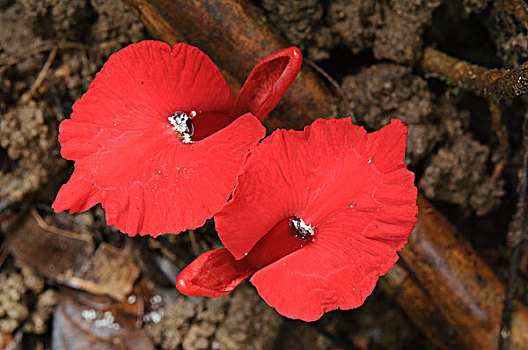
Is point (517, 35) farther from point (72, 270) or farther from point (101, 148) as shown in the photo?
point (72, 270)

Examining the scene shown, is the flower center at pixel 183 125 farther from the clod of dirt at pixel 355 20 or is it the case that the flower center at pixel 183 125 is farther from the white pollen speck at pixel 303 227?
the clod of dirt at pixel 355 20

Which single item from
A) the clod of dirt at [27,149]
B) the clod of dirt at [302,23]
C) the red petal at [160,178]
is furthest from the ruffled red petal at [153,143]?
the clod of dirt at [27,149]

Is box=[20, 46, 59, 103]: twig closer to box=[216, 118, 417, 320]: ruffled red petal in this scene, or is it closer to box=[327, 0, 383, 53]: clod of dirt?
box=[327, 0, 383, 53]: clod of dirt

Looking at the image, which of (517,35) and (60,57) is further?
(60,57)

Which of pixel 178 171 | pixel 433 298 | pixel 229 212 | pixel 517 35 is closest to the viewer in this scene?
pixel 229 212

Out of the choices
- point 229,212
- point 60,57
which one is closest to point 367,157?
point 229,212

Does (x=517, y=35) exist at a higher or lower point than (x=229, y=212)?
higher

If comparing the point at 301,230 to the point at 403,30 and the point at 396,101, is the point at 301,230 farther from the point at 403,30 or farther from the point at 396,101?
the point at 403,30

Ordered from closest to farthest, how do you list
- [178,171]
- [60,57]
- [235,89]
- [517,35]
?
[178,171], [517,35], [235,89], [60,57]
